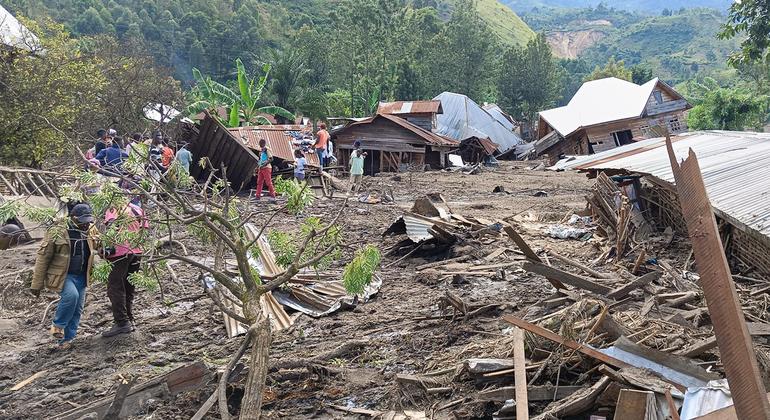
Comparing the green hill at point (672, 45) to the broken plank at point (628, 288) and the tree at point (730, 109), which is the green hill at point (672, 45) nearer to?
the tree at point (730, 109)

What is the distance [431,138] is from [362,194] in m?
11.6

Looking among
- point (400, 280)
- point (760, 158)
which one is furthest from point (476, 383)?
point (760, 158)

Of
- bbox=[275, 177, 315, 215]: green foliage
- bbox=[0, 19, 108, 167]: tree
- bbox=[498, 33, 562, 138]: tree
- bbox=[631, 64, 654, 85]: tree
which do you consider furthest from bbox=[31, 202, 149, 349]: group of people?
bbox=[631, 64, 654, 85]: tree

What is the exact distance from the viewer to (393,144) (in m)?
28.7

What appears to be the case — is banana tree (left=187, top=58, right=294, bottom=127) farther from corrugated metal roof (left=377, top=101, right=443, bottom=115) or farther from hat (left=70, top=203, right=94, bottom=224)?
hat (left=70, top=203, right=94, bottom=224)

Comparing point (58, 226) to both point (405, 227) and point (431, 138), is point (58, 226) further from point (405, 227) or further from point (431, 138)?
point (431, 138)

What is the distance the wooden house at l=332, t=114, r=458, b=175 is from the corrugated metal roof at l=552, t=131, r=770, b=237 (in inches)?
613

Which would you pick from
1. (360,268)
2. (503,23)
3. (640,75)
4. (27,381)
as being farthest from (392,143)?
(503,23)

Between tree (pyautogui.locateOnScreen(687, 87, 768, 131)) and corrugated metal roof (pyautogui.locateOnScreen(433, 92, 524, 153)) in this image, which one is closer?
tree (pyautogui.locateOnScreen(687, 87, 768, 131))

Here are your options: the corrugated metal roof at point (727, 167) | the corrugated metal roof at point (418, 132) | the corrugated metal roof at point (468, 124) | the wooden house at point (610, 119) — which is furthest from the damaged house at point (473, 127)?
the corrugated metal roof at point (727, 167)

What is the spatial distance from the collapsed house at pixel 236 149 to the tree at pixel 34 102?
10.8ft

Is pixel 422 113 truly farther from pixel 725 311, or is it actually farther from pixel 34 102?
pixel 725 311

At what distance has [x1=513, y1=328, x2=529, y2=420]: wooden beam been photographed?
3.78m

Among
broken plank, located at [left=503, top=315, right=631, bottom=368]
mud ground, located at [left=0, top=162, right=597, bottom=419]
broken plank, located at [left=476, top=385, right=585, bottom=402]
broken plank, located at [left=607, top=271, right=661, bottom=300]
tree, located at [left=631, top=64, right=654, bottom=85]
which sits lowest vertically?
mud ground, located at [left=0, top=162, right=597, bottom=419]
